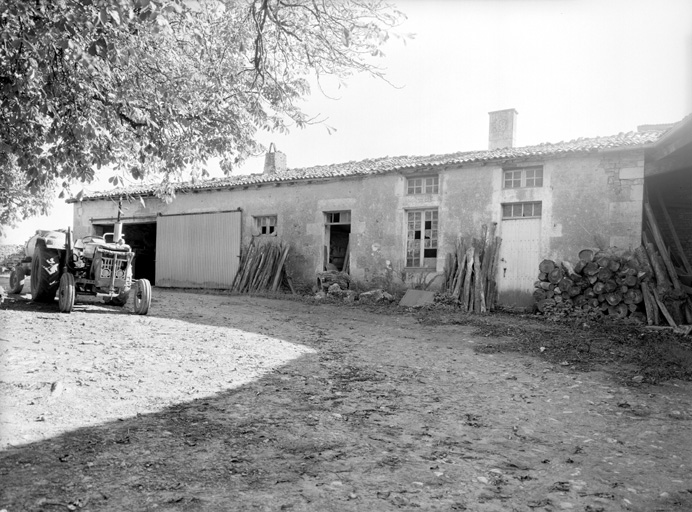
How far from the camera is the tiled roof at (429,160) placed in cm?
1075

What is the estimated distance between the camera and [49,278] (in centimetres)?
860

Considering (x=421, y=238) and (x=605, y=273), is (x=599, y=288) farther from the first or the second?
(x=421, y=238)

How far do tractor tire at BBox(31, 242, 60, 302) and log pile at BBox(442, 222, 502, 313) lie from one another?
331 inches

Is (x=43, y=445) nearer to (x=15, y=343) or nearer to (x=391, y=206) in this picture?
(x=15, y=343)

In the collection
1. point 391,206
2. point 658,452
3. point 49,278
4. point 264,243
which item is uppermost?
point 391,206

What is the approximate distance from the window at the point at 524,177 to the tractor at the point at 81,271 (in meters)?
8.69

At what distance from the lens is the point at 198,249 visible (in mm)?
16594

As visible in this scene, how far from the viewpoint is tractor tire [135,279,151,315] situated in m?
8.38

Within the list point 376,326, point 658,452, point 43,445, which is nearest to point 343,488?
point 43,445

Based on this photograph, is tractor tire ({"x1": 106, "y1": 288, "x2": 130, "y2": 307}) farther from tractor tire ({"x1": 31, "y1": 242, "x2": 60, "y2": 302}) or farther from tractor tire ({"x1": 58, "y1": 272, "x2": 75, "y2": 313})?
tractor tire ({"x1": 58, "y1": 272, "x2": 75, "y2": 313})

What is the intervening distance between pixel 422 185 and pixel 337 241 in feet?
13.1

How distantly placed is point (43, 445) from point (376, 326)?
21.4ft

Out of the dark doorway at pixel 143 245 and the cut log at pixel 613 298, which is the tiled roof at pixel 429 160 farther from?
the cut log at pixel 613 298

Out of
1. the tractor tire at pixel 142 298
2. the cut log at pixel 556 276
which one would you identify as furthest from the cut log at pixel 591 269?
the tractor tire at pixel 142 298
